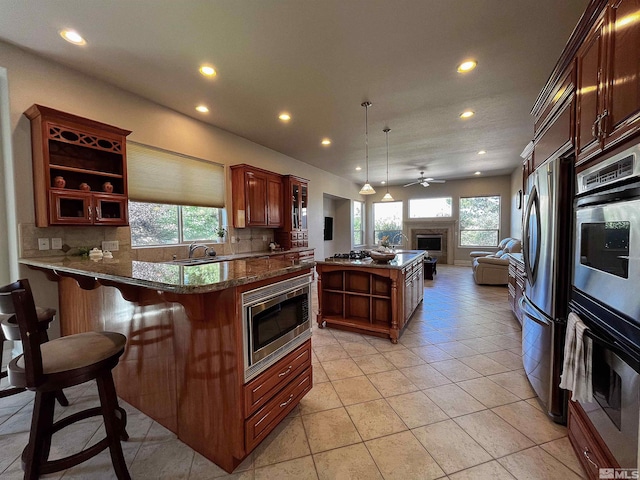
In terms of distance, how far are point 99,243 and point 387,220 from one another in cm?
893

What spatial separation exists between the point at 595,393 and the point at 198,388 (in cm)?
200

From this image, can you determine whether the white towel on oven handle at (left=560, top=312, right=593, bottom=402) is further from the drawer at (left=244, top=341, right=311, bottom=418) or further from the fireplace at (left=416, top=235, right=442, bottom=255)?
the fireplace at (left=416, top=235, right=442, bottom=255)

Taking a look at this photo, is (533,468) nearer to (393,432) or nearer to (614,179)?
(393,432)

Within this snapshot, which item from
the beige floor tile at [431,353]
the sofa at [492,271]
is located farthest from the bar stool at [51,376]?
the sofa at [492,271]

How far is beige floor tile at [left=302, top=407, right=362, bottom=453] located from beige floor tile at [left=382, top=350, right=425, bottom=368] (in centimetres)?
88

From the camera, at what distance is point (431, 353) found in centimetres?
273

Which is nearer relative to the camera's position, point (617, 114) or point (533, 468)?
point (617, 114)

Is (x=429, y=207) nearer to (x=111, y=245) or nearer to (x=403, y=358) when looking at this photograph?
(x=403, y=358)

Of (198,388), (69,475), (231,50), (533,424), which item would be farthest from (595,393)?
(231,50)

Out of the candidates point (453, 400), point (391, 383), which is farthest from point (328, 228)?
point (453, 400)

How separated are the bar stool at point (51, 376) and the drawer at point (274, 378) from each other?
0.69 metres

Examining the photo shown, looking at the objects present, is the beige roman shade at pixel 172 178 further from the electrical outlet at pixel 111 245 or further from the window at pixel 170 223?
the electrical outlet at pixel 111 245

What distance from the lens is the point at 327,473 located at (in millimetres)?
1391

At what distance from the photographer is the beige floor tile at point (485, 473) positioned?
53.1 inches
